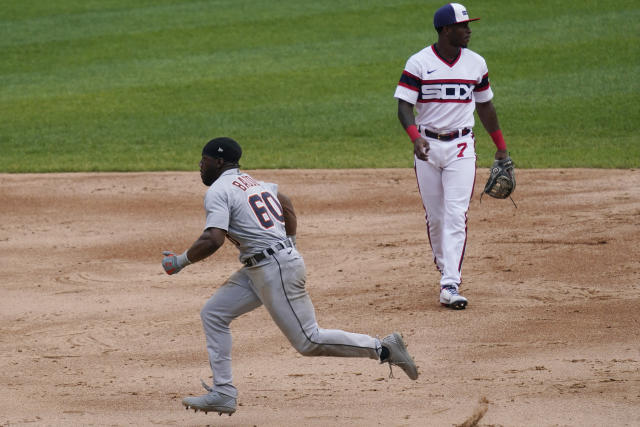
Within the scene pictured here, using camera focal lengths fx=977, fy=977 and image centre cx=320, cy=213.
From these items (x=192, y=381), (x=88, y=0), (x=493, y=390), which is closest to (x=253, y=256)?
(x=192, y=381)

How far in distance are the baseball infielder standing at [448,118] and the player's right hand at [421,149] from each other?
0.08 meters

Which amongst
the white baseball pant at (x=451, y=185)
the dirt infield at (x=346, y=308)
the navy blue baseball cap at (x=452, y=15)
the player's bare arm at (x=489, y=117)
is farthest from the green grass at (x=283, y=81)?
the navy blue baseball cap at (x=452, y=15)

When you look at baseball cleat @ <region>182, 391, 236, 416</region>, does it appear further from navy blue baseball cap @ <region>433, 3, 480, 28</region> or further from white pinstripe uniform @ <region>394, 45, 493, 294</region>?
navy blue baseball cap @ <region>433, 3, 480, 28</region>

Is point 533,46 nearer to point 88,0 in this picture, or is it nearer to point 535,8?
point 535,8

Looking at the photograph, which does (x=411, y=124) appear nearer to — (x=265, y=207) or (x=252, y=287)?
(x=265, y=207)

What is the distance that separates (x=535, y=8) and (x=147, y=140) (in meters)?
10.7

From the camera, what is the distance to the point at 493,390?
593 cm

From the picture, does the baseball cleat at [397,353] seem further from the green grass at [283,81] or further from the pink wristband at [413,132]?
the green grass at [283,81]

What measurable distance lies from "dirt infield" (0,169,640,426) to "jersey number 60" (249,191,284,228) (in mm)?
1139

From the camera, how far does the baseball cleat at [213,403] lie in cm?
546

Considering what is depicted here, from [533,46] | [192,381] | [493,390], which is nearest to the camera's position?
[493,390]

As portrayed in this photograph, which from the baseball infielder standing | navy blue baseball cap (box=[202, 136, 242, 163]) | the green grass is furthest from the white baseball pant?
the green grass

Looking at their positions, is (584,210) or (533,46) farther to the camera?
(533,46)

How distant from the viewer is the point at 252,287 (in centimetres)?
566
